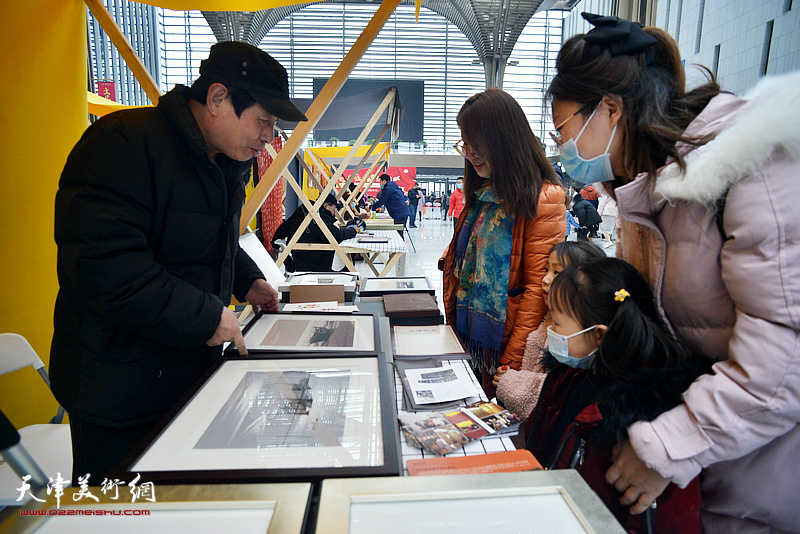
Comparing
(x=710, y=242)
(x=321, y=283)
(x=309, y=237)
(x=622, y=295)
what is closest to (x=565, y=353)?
(x=622, y=295)

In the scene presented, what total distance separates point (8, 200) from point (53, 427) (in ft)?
3.41

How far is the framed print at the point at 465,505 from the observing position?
2.12 ft

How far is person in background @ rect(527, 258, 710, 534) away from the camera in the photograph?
0.92 m

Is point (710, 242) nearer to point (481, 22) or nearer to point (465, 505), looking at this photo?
point (465, 505)

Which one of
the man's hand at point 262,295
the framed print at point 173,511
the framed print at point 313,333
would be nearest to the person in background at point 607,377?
the framed print at point 313,333

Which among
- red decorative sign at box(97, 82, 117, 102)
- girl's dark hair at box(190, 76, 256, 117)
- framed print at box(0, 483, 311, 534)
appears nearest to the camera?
framed print at box(0, 483, 311, 534)

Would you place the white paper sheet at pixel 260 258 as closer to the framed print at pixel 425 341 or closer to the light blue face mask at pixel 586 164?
the framed print at pixel 425 341

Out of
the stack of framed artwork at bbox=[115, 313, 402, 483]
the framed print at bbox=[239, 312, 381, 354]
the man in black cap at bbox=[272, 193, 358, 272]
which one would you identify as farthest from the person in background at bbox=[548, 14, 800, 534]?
the man in black cap at bbox=[272, 193, 358, 272]

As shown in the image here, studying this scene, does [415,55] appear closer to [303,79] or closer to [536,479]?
[303,79]

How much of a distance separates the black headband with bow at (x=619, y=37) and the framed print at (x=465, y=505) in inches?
36.0

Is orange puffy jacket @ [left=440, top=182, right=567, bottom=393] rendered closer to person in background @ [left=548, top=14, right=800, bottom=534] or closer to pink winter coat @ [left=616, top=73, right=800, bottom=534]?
person in background @ [left=548, top=14, right=800, bottom=534]

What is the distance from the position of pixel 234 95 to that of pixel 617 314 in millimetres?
1156

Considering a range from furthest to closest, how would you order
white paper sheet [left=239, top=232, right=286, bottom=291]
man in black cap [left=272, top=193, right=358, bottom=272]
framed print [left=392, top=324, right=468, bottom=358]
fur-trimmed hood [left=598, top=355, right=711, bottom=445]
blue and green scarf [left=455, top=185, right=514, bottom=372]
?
man in black cap [left=272, top=193, right=358, bottom=272], white paper sheet [left=239, top=232, right=286, bottom=291], blue and green scarf [left=455, top=185, right=514, bottom=372], framed print [left=392, top=324, right=468, bottom=358], fur-trimmed hood [left=598, top=355, right=711, bottom=445]

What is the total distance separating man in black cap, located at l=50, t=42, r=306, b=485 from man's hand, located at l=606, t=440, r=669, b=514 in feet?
3.16
